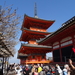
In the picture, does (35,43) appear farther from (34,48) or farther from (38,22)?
(38,22)

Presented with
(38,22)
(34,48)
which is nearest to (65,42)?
(34,48)

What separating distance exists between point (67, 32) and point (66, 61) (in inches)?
115

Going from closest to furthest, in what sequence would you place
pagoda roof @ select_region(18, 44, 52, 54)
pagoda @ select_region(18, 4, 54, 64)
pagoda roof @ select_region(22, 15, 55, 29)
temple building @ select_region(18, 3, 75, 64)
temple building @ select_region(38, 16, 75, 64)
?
temple building @ select_region(38, 16, 75, 64) < temple building @ select_region(18, 3, 75, 64) < pagoda roof @ select_region(18, 44, 52, 54) < pagoda @ select_region(18, 4, 54, 64) < pagoda roof @ select_region(22, 15, 55, 29)

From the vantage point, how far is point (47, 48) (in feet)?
60.7

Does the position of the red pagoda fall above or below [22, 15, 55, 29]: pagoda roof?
below

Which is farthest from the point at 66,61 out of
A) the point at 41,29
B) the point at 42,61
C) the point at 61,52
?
the point at 41,29

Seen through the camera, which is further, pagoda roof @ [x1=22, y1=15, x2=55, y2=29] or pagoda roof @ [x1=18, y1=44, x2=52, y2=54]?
pagoda roof @ [x1=22, y1=15, x2=55, y2=29]

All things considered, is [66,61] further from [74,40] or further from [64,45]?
[74,40]

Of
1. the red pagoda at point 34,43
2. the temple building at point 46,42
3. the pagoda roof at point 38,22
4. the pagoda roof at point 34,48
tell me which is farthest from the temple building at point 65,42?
the pagoda roof at point 38,22

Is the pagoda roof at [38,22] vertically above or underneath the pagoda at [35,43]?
above

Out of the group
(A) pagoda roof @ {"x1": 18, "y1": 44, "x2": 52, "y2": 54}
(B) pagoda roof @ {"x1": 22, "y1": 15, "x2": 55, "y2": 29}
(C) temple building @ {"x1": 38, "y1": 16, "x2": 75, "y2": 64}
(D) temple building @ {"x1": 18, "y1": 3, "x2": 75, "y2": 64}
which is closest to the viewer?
(C) temple building @ {"x1": 38, "y1": 16, "x2": 75, "y2": 64}

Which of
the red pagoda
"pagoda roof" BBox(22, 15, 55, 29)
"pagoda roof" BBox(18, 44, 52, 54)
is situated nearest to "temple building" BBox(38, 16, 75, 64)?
"pagoda roof" BBox(18, 44, 52, 54)

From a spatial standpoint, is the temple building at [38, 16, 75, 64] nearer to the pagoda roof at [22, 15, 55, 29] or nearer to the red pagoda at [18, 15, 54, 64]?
the red pagoda at [18, 15, 54, 64]

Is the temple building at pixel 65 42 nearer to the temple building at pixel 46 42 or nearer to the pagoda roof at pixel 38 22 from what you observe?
the temple building at pixel 46 42
